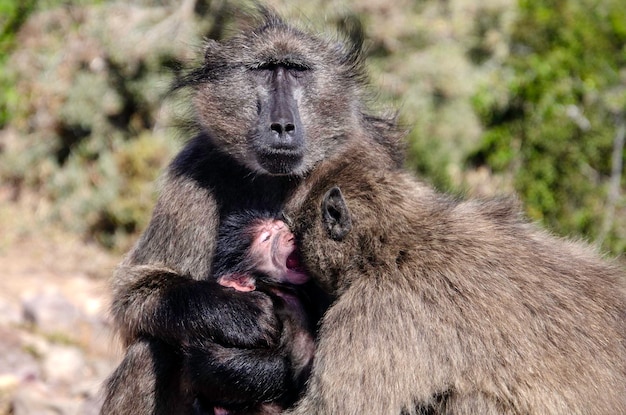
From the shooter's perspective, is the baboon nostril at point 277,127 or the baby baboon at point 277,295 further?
the baboon nostril at point 277,127

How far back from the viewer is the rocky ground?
6191 mm

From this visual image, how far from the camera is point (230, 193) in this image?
470cm

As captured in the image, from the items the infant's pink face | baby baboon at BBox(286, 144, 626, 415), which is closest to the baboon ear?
baby baboon at BBox(286, 144, 626, 415)

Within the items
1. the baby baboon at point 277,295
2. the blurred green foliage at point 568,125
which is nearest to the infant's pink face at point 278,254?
the baby baboon at point 277,295

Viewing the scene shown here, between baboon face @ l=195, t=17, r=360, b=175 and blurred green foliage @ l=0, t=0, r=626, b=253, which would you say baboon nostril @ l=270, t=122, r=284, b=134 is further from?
blurred green foliage @ l=0, t=0, r=626, b=253

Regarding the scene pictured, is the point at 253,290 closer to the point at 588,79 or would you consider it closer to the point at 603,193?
the point at 603,193

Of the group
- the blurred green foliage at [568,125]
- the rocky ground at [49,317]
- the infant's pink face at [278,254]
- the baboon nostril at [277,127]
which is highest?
the baboon nostril at [277,127]

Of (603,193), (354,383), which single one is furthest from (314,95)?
(603,193)

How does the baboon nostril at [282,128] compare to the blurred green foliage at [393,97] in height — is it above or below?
above

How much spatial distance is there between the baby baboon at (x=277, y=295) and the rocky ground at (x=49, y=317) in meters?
1.31

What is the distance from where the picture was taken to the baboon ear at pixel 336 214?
3656 millimetres

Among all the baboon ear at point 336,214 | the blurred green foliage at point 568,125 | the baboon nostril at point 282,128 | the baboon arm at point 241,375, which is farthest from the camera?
the blurred green foliage at point 568,125

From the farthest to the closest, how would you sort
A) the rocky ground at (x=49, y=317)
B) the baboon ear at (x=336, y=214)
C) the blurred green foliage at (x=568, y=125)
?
the blurred green foliage at (x=568, y=125)
the rocky ground at (x=49, y=317)
the baboon ear at (x=336, y=214)

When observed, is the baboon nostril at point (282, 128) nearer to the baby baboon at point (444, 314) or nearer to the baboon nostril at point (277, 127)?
the baboon nostril at point (277, 127)
